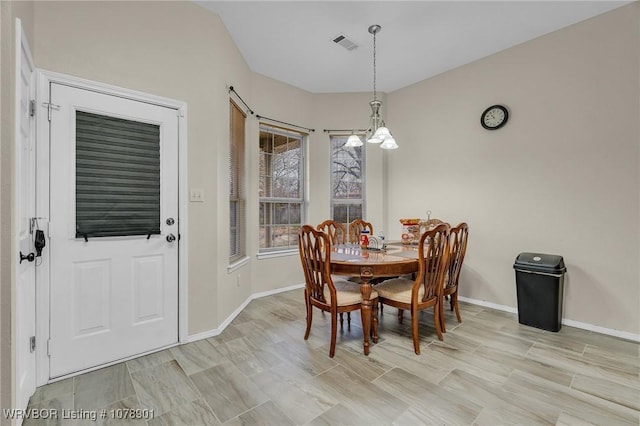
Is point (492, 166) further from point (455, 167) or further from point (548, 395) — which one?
point (548, 395)

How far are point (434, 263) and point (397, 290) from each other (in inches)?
16.3

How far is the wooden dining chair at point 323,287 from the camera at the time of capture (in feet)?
7.24

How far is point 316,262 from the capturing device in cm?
228

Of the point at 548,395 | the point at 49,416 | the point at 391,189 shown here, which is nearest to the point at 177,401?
the point at 49,416

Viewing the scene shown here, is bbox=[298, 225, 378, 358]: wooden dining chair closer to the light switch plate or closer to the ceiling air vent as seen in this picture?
the light switch plate

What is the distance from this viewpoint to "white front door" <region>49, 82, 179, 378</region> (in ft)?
6.48

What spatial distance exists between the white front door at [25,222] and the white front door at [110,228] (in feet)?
0.37

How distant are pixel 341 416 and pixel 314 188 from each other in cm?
320

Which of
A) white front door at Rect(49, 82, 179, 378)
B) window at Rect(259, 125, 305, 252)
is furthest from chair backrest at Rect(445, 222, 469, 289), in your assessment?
white front door at Rect(49, 82, 179, 378)

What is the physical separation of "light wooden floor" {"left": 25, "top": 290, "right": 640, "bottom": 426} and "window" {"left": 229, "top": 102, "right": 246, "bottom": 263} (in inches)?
Result: 44.0

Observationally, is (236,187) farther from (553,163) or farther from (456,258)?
(553,163)

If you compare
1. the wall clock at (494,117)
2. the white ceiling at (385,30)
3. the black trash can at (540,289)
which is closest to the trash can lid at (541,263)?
the black trash can at (540,289)

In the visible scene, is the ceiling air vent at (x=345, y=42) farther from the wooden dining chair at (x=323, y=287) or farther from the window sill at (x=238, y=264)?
the window sill at (x=238, y=264)

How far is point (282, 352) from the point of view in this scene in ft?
7.64
